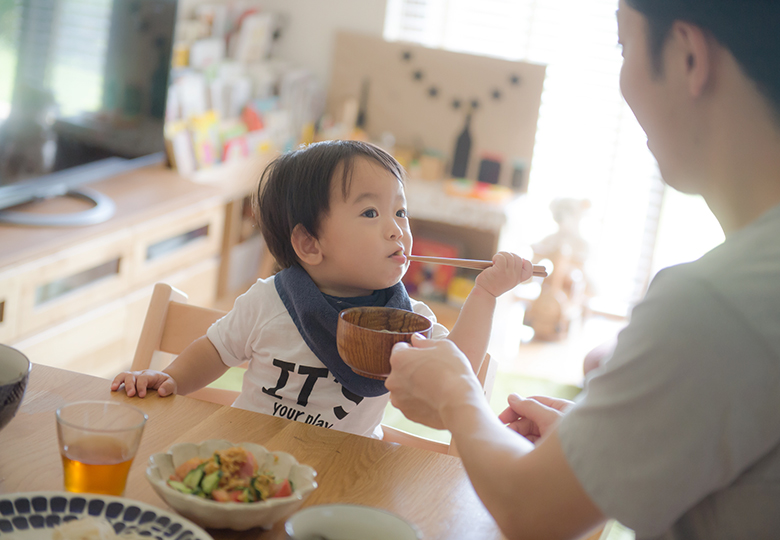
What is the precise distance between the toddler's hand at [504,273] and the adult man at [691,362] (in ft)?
1.52

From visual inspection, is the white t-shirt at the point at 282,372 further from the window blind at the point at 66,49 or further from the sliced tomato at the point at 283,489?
the window blind at the point at 66,49

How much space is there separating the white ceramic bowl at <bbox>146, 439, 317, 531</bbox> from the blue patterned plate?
2cm

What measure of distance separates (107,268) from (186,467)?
1954 millimetres

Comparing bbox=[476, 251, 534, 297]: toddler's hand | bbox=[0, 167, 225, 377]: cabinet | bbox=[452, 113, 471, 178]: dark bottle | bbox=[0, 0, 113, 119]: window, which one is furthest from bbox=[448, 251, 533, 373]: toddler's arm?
bbox=[452, 113, 471, 178]: dark bottle

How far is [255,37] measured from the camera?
148 inches

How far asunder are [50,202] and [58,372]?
65.7 inches

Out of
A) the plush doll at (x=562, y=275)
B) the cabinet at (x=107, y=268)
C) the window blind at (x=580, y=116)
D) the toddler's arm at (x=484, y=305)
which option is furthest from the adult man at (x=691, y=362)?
the window blind at (x=580, y=116)

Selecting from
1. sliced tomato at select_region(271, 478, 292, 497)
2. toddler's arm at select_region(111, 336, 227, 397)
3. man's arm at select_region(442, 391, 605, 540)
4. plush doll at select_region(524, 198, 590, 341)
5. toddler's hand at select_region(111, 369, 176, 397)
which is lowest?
plush doll at select_region(524, 198, 590, 341)

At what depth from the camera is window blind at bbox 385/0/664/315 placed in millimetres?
3883

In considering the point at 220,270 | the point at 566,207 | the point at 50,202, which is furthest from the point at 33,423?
the point at 566,207

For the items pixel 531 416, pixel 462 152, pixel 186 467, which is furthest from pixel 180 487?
pixel 462 152

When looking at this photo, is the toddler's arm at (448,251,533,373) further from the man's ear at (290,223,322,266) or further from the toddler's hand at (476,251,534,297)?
the man's ear at (290,223,322,266)

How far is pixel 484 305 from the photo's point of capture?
1185 mm

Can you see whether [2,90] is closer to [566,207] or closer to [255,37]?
[255,37]
